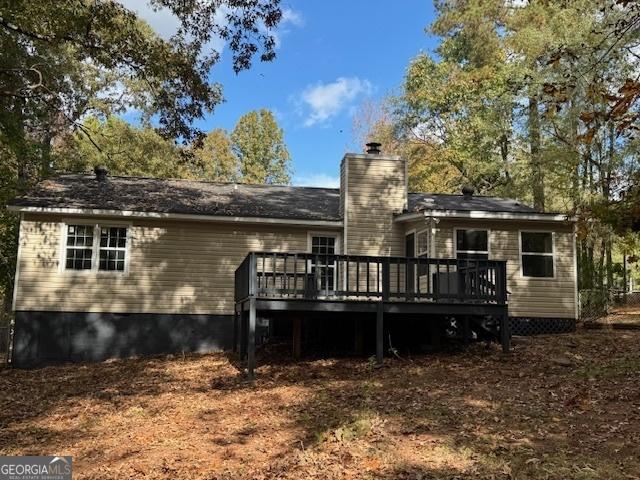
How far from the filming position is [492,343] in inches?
498

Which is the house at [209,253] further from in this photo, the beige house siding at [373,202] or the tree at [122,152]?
the tree at [122,152]

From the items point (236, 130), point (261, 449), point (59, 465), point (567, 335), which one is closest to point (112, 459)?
point (59, 465)

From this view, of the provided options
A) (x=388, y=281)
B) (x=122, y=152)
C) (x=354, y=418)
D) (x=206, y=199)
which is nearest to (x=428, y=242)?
(x=388, y=281)

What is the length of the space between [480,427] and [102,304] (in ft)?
33.7

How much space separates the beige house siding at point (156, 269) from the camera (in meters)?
13.7

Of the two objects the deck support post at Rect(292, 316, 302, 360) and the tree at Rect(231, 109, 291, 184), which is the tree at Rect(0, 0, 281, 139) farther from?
the tree at Rect(231, 109, 291, 184)

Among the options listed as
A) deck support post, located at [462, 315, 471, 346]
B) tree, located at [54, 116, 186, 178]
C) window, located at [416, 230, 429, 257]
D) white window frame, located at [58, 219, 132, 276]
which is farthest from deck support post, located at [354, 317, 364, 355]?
tree, located at [54, 116, 186, 178]

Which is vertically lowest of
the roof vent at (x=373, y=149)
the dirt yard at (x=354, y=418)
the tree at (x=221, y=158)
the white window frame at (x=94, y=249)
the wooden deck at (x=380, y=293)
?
the dirt yard at (x=354, y=418)

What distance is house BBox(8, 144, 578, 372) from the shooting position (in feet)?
45.1

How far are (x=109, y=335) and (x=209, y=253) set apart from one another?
10.3ft

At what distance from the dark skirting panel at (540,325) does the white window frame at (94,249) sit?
9.88 metres

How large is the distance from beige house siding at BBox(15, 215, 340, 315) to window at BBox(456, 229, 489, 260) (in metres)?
3.95

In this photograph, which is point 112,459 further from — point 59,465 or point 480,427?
point 480,427

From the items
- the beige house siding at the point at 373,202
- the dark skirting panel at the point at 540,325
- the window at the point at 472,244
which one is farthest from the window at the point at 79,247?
the dark skirting panel at the point at 540,325
